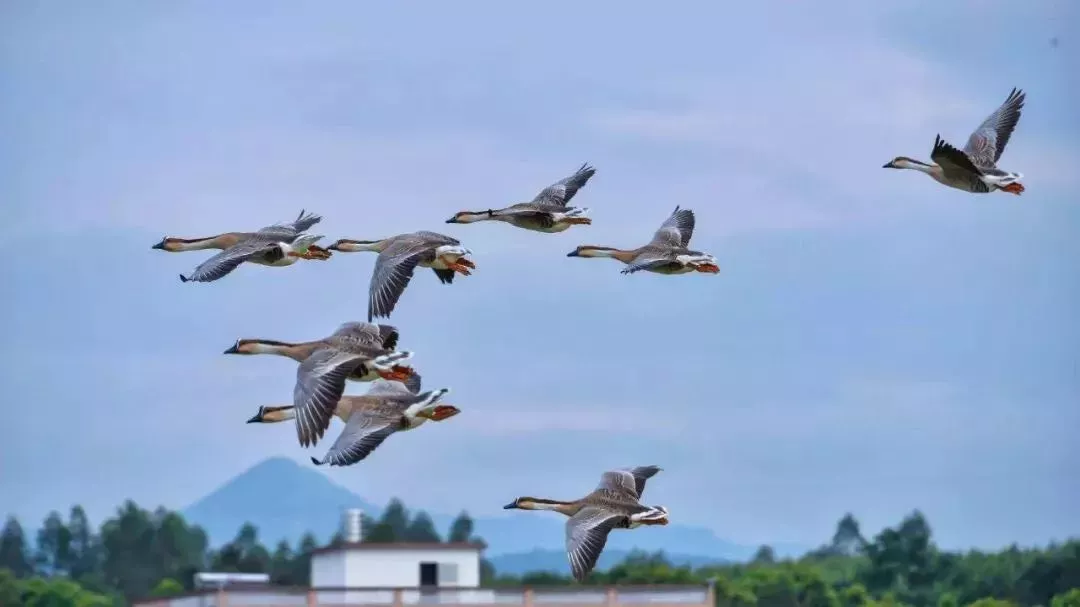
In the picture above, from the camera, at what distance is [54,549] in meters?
171

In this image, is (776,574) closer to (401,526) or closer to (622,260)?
(401,526)

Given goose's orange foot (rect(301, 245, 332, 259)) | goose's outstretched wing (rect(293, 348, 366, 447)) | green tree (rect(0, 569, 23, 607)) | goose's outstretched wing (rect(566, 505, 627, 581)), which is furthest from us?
green tree (rect(0, 569, 23, 607))

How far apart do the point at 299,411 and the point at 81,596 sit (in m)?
90.5

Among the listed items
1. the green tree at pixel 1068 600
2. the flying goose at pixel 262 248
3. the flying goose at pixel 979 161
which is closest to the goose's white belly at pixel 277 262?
the flying goose at pixel 262 248

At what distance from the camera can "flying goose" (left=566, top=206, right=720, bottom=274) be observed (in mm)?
35281

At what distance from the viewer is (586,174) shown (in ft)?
124

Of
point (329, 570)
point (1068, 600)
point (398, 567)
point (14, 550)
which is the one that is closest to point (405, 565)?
point (398, 567)

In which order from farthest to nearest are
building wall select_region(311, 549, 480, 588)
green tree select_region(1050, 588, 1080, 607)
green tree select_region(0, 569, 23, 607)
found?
green tree select_region(0, 569, 23, 607), green tree select_region(1050, 588, 1080, 607), building wall select_region(311, 549, 480, 588)

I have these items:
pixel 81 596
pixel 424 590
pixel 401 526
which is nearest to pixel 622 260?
pixel 424 590

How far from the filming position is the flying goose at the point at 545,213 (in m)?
35.3

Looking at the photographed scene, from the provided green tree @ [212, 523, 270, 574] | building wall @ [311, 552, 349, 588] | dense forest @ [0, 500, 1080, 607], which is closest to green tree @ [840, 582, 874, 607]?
dense forest @ [0, 500, 1080, 607]

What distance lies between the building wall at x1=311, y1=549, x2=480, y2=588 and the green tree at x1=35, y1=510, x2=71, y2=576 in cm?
10375

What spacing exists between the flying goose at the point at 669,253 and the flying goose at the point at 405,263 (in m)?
2.37

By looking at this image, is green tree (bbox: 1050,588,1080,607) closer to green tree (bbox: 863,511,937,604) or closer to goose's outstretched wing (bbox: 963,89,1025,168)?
green tree (bbox: 863,511,937,604)
